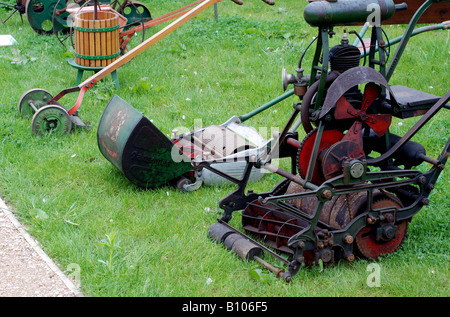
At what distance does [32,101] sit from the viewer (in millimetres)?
7355

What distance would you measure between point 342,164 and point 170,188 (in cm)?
208

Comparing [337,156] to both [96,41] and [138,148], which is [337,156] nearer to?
[138,148]

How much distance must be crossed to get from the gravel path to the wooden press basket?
131 inches

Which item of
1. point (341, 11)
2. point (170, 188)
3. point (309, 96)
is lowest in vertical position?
point (170, 188)

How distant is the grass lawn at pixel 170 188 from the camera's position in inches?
179

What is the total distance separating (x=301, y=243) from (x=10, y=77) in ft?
19.5

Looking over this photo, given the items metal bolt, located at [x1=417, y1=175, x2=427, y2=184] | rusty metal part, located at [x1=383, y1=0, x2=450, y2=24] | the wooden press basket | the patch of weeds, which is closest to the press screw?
metal bolt, located at [x1=417, y1=175, x2=427, y2=184]

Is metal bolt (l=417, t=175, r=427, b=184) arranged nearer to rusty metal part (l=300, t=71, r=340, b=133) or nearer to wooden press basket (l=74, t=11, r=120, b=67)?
rusty metal part (l=300, t=71, r=340, b=133)

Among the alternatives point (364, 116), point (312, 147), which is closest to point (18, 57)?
point (312, 147)

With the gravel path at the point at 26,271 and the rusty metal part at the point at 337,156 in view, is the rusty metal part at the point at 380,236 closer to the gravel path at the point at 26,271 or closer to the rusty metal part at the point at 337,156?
the rusty metal part at the point at 337,156

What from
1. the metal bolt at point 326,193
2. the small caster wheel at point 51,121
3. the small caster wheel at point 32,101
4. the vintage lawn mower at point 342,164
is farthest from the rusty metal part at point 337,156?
the small caster wheel at point 32,101

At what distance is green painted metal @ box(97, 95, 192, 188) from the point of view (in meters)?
5.62

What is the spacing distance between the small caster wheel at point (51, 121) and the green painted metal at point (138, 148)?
1131 millimetres

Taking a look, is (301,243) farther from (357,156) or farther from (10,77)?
(10,77)
